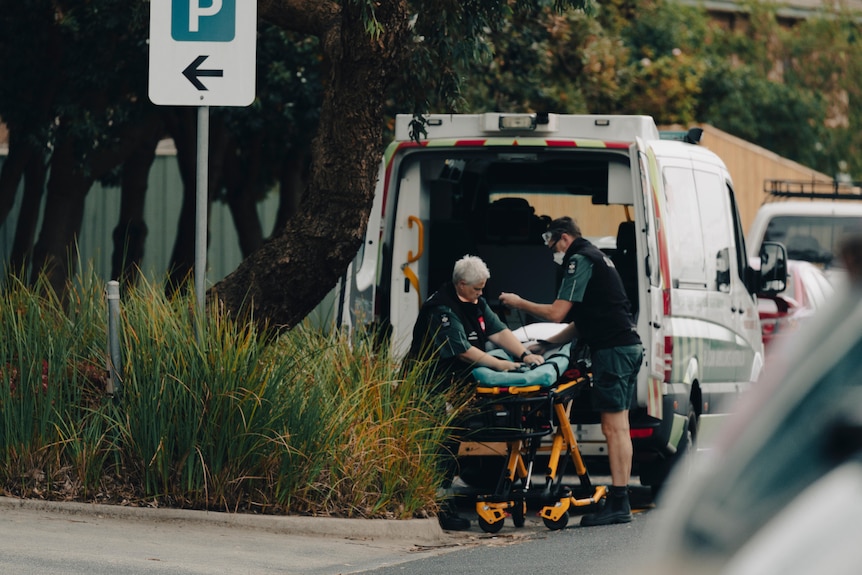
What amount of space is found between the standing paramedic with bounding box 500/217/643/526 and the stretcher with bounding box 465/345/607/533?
159mm

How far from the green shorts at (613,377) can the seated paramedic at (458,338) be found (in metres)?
0.34

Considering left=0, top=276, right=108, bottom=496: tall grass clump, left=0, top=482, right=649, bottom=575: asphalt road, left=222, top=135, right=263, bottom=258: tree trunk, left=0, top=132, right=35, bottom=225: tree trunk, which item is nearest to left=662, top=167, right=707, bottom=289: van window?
left=0, top=482, right=649, bottom=575: asphalt road

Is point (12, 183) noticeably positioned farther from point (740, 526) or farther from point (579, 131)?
point (740, 526)

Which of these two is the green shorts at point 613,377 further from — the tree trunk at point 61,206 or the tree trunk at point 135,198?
the tree trunk at point 135,198

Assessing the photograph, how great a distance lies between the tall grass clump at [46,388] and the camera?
7871 millimetres

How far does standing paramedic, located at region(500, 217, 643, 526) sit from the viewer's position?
8.85m

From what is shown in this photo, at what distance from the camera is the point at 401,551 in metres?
7.63

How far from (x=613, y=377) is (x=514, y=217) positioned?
2.22 metres

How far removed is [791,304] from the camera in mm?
14477

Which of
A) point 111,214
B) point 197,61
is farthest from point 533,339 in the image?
point 111,214

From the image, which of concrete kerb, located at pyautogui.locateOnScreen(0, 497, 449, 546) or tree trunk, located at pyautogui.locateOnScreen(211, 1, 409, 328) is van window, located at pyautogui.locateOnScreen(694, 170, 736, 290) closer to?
tree trunk, located at pyautogui.locateOnScreen(211, 1, 409, 328)

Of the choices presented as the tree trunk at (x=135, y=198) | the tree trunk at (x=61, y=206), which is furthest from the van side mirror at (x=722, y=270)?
the tree trunk at (x=135, y=198)

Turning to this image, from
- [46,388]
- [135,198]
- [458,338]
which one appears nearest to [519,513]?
[458,338]

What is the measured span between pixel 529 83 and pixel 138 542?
41.6 ft
